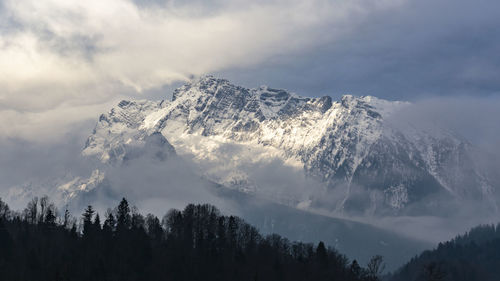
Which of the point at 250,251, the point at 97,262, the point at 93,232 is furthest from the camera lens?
the point at 250,251

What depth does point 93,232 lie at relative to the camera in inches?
6772

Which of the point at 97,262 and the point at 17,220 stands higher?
the point at 17,220

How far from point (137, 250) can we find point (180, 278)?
11.6 m

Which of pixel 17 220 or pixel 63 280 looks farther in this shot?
pixel 17 220

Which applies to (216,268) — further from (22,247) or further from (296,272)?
(22,247)

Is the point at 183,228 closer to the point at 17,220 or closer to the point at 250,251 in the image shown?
the point at 250,251

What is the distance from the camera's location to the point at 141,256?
162 m

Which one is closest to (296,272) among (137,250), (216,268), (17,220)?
(216,268)

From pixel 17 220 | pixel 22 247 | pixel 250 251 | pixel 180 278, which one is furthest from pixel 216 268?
pixel 17 220

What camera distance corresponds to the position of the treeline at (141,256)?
5817 inches

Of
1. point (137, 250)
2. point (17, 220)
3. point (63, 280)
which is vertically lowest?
point (63, 280)

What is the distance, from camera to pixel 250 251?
620ft

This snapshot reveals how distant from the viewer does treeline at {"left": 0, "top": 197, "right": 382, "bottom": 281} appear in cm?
14775

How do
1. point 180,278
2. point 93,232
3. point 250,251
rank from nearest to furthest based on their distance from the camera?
point 180,278, point 93,232, point 250,251
